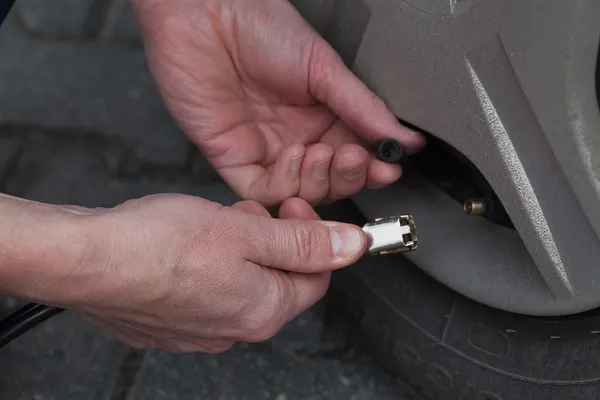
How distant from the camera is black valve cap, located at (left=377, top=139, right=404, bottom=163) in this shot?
0.95 meters

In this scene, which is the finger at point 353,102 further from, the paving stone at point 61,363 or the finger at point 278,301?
the paving stone at point 61,363

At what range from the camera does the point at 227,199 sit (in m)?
1.34

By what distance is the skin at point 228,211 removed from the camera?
73 cm

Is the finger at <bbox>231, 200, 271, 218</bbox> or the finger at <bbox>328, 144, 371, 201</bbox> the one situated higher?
the finger at <bbox>328, 144, 371, 201</bbox>

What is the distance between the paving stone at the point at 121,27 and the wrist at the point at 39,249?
2.79 feet

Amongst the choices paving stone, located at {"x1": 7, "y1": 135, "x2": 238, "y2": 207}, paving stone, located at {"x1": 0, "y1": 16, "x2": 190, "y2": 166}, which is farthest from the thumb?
paving stone, located at {"x1": 0, "y1": 16, "x2": 190, "y2": 166}

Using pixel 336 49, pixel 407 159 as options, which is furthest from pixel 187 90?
pixel 407 159

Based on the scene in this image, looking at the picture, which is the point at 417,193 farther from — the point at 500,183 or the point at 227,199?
the point at 227,199

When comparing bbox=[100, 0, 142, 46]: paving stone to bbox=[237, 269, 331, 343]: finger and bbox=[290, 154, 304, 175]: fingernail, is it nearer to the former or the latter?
bbox=[290, 154, 304, 175]: fingernail

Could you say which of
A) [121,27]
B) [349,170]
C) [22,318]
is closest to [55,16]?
[121,27]

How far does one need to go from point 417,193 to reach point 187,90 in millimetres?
365

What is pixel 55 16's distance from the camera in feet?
5.07

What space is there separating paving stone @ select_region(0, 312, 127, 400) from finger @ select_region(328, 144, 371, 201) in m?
0.48

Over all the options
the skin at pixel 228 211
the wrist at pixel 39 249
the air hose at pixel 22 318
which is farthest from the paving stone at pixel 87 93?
the wrist at pixel 39 249
